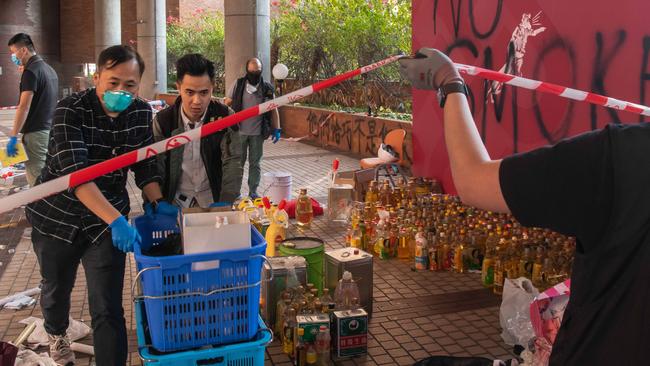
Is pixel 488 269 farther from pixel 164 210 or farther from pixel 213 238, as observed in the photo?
pixel 213 238

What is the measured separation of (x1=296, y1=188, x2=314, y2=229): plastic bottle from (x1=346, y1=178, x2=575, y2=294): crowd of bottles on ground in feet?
2.53

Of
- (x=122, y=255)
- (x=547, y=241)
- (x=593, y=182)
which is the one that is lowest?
(x=547, y=241)

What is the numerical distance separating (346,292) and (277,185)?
431cm

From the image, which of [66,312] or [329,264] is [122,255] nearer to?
[66,312]

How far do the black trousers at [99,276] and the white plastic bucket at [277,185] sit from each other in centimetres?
531

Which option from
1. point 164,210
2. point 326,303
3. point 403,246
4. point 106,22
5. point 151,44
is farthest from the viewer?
point 106,22

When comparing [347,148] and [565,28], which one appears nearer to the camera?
[565,28]

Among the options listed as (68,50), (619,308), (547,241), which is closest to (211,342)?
(619,308)

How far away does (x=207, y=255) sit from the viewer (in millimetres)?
2990

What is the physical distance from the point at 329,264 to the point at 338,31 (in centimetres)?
1236

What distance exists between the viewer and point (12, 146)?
7496mm

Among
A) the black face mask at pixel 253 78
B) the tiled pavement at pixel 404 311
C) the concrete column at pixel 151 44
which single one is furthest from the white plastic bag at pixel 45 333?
the concrete column at pixel 151 44

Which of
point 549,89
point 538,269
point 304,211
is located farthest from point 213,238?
point 304,211

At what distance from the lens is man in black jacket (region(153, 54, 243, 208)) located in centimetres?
421
